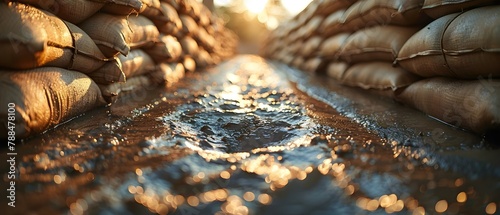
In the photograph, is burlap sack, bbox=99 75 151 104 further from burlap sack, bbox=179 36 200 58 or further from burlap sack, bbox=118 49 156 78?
burlap sack, bbox=179 36 200 58

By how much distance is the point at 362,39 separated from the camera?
2.81 m

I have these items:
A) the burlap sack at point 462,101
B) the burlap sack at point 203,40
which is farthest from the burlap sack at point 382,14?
the burlap sack at point 203,40

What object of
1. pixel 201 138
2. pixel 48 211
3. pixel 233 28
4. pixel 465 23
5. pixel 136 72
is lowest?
pixel 233 28

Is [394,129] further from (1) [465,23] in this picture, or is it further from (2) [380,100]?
(2) [380,100]

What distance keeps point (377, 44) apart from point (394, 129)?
1.19 metres

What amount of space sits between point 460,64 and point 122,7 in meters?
1.70

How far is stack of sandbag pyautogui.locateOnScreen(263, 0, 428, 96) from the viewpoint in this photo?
2.16 m

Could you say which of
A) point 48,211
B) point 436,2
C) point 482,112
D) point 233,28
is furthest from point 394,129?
point 233,28

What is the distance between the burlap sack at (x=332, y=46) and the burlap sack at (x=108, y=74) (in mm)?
2267

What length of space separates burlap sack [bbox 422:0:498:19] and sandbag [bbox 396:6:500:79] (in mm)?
37

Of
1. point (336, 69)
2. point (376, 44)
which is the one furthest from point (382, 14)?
point (336, 69)

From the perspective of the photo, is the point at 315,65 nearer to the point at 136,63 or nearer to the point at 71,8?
the point at 136,63

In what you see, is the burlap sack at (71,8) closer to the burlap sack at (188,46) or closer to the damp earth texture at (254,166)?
the damp earth texture at (254,166)

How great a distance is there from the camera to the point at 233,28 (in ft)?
69.8
